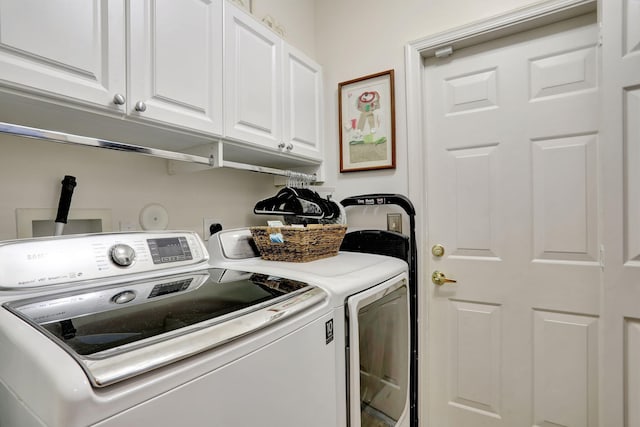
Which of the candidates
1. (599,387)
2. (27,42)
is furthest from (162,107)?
(599,387)

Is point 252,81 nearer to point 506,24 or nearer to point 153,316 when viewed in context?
point 153,316

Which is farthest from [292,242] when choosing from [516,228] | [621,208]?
[621,208]

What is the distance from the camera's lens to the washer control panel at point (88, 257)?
2.58 feet

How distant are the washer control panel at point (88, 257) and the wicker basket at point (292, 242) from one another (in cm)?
27

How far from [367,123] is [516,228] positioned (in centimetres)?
99

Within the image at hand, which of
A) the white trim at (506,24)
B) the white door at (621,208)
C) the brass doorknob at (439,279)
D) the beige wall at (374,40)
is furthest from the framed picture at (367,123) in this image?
the white door at (621,208)

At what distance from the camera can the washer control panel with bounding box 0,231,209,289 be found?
79 centimetres

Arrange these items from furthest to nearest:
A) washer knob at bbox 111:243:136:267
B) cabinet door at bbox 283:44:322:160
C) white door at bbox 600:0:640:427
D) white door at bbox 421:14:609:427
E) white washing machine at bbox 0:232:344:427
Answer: cabinet door at bbox 283:44:322:160 → white door at bbox 421:14:609:427 → white door at bbox 600:0:640:427 → washer knob at bbox 111:243:136:267 → white washing machine at bbox 0:232:344:427

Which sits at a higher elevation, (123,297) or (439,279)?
(123,297)

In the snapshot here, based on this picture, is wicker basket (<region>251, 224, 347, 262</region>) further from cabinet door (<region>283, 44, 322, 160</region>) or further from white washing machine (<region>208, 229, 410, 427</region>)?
cabinet door (<region>283, 44, 322, 160</region>)

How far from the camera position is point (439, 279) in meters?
1.75

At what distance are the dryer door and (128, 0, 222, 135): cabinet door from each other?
90 cm

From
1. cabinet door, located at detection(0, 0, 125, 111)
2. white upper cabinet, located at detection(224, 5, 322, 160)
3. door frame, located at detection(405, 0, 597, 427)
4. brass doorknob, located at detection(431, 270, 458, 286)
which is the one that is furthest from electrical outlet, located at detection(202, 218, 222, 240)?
brass doorknob, located at detection(431, 270, 458, 286)

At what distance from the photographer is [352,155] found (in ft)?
6.44
